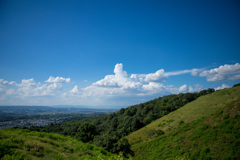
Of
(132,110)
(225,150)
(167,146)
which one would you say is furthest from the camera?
(132,110)

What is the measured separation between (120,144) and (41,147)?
22.1m

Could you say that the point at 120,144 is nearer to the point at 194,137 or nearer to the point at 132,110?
the point at 194,137

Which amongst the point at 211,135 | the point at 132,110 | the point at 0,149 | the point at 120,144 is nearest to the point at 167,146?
the point at 211,135

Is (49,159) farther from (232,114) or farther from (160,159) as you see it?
(232,114)

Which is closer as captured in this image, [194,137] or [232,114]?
[232,114]

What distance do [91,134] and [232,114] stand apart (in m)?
42.4

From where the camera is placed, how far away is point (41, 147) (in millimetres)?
10117

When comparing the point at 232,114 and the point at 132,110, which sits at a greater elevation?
the point at 232,114

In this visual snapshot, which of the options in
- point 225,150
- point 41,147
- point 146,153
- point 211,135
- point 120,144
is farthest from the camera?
point 120,144

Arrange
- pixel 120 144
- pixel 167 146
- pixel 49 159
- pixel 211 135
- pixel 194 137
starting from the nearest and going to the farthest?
pixel 49 159 → pixel 211 135 → pixel 194 137 → pixel 167 146 → pixel 120 144

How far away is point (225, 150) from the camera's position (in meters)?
13.7

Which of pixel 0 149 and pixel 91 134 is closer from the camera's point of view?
pixel 0 149

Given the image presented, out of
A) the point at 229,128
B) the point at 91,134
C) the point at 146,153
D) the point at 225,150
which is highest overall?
the point at 229,128

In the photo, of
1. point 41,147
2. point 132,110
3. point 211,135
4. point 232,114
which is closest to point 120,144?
point 211,135
